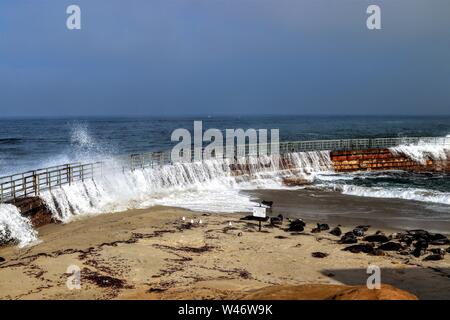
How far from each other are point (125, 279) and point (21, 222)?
867 centimetres

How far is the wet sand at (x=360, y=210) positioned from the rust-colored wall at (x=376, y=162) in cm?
1260

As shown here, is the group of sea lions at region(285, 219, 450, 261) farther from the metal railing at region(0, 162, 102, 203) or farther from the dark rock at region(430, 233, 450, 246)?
the metal railing at region(0, 162, 102, 203)

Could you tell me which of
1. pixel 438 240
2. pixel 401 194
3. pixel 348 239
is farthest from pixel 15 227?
pixel 401 194

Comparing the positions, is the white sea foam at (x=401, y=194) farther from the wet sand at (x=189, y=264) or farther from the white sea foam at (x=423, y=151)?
the white sea foam at (x=423, y=151)

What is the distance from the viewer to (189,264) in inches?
550

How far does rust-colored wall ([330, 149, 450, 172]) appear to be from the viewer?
4369cm

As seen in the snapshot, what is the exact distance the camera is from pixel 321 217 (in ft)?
76.7

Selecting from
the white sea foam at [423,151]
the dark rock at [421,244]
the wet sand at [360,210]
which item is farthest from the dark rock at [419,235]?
the white sea foam at [423,151]

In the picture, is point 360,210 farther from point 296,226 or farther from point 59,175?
point 59,175

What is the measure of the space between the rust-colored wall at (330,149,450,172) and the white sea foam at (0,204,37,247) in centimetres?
3032

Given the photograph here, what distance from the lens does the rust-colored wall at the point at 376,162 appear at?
143 ft

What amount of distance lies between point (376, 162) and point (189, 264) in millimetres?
35081
